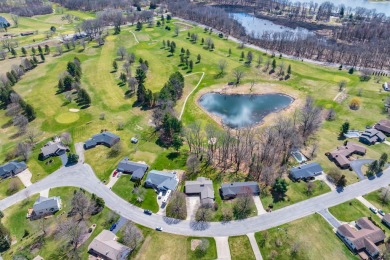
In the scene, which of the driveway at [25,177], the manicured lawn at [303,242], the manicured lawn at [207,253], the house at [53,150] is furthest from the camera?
the house at [53,150]

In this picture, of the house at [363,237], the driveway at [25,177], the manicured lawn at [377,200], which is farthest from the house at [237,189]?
the driveway at [25,177]

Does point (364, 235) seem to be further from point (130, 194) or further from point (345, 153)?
point (130, 194)

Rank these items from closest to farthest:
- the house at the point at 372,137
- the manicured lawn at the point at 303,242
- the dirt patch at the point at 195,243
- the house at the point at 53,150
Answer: the manicured lawn at the point at 303,242, the dirt patch at the point at 195,243, the house at the point at 53,150, the house at the point at 372,137

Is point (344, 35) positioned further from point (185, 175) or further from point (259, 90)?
point (185, 175)

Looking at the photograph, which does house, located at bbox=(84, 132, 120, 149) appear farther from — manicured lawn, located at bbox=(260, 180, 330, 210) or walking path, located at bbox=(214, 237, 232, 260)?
manicured lawn, located at bbox=(260, 180, 330, 210)

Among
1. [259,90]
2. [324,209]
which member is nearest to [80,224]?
[324,209]

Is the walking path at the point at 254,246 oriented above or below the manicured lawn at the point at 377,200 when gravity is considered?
below

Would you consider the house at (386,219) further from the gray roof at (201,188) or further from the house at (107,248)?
the house at (107,248)
